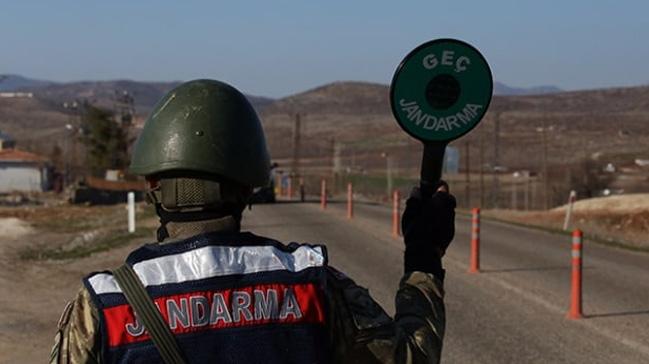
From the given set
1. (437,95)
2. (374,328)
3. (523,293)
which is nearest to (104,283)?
(374,328)

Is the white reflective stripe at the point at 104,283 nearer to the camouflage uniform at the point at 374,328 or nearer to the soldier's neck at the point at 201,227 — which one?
the camouflage uniform at the point at 374,328

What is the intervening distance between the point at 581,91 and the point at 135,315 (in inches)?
4928

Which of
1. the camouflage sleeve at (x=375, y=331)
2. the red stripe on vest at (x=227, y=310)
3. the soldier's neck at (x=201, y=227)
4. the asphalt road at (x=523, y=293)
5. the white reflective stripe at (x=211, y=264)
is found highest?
the soldier's neck at (x=201, y=227)

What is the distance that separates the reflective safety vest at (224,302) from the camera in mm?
2508

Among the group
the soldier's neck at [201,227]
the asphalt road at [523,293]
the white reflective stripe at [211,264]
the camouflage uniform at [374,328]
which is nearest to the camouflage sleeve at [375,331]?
the camouflage uniform at [374,328]

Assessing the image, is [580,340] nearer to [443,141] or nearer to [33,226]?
[443,141]

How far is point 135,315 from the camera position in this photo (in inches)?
98.7

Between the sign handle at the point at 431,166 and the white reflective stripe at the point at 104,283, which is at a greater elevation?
the sign handle at the point at 431,166

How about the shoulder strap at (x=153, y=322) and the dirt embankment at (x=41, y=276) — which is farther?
the dirt embankment at (x=41, y=276)

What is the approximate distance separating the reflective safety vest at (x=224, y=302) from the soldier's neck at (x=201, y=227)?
0.13 feet

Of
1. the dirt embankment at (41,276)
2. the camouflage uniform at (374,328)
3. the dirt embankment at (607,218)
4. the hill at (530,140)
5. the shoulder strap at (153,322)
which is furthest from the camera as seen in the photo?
the hill at (530,140)

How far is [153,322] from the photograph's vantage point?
2496 millimetres

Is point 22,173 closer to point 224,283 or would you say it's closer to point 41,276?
point 41,276

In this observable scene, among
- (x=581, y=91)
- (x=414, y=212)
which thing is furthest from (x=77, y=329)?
(x=581, y=91)
